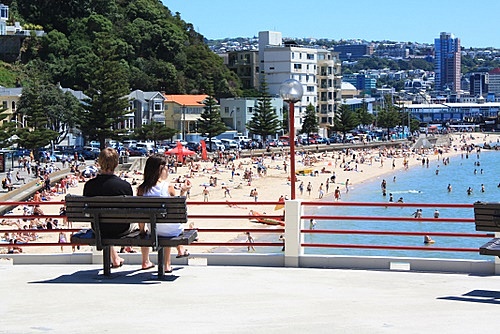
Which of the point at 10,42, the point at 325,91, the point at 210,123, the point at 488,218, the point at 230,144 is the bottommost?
the point at 488,218

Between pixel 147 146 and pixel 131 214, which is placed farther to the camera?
pixel 147 146

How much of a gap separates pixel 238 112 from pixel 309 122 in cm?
838

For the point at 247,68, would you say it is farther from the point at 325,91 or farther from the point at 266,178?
the point at 266,178

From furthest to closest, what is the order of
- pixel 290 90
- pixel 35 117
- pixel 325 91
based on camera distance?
pixel 325 91
pixel 35 117
pixel 290 90

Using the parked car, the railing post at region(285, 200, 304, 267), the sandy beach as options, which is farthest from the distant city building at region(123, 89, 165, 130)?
the railing post at region(285, 200, 304, 267)

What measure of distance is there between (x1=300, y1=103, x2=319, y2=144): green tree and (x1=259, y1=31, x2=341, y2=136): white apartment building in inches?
51.1

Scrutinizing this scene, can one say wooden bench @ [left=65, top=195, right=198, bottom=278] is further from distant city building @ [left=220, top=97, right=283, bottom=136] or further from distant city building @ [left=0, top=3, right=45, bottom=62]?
distant city building @ [left=0, top=3, right=45, bottom=62]

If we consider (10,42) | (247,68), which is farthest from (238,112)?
(10,42)

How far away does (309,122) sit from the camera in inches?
3241

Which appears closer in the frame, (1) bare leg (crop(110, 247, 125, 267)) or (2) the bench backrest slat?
(2) the bench backrest slat

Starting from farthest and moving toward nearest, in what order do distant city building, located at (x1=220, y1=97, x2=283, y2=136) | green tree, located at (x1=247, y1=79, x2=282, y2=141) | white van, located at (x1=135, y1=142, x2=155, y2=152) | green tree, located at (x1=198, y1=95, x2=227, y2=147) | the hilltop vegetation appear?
distant city building, located at (x1=220, y1=97, x2=283, y2=136), the hilltop vegetation, green tree, located at (x1=247, y1=79, x2=282, y2=141), green tree, located at (x1=198, y1=95, x2=227, y2=147), white van, located at (x1=135, y1=142, x2=155, y2=152)

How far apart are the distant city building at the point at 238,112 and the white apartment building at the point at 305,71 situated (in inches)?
321

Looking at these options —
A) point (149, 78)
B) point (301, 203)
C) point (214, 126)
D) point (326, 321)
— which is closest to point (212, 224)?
point (301, 203)

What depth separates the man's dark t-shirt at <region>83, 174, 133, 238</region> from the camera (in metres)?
6.89
